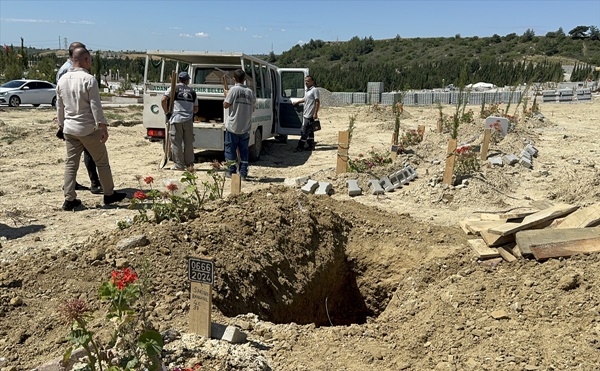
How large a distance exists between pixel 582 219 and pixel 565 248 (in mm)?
620

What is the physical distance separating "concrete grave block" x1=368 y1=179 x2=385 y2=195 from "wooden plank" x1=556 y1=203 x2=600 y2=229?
3.31 meters

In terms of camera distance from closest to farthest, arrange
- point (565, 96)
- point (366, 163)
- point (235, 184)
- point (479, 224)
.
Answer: point (479, 224)
point (235, 184)
point (366, 163)
point (565, 96)

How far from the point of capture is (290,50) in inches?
3329

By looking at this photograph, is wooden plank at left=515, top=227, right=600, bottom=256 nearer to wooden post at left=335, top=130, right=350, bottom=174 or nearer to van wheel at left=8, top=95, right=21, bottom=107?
wooden post at left=335, top=130, right=350, bottom=174

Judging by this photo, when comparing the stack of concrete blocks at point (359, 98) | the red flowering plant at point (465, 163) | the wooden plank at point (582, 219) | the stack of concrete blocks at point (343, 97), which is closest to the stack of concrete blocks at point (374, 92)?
the stack of concrete blocks at point (359, 98)

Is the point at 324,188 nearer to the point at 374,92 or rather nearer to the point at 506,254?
the point at 506,254

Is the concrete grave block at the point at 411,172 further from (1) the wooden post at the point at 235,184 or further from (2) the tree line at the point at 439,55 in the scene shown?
(2) the tree line at the point at 439,55

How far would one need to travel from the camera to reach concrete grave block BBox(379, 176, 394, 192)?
26.2ft

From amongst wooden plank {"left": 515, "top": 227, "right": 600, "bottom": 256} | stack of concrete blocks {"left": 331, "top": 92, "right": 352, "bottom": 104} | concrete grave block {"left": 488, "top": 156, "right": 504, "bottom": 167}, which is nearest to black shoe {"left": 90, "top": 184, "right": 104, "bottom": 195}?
wooden plank {"left": 515, "top": 227, "right": 600, "bottom": 256}

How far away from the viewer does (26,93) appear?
20.8 meters

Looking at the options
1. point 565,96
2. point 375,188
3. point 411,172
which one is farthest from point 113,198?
point 565,96

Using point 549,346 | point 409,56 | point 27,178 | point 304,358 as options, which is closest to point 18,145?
point 27,178

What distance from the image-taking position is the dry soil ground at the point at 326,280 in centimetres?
310

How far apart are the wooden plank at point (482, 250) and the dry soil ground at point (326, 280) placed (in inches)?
3.2
